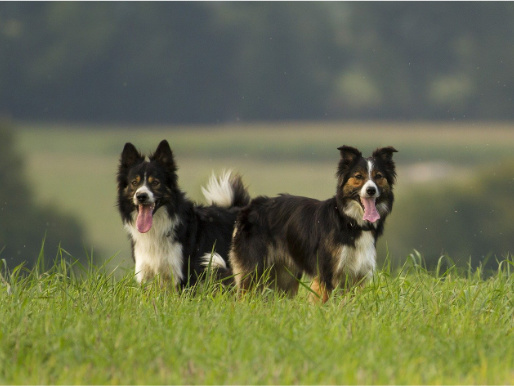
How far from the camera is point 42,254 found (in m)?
6.60

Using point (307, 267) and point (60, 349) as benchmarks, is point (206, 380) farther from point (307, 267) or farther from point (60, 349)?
point (307, 267)

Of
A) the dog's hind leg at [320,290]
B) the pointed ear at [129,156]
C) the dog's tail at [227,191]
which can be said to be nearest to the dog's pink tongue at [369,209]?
the dog's hind leg at [320,290]

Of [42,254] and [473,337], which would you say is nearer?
[473,337]

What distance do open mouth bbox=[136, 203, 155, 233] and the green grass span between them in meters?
0.61

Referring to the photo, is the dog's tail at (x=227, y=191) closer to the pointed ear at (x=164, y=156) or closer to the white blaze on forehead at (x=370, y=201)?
the pointed ear at (x=164, y=156)

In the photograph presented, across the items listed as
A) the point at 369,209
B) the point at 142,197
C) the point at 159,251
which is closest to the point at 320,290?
the point at 369,209

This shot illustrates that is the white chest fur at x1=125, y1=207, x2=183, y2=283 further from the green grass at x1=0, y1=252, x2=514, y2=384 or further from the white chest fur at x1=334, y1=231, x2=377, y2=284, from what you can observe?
the white chest fur at x1=334, y1=231, x2=377, y2=284

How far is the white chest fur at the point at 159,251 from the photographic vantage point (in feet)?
23.0

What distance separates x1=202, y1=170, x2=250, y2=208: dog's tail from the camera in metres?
7.90

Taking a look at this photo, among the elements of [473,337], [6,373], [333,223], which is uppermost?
[333,223]

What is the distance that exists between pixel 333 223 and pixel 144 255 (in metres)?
1.92

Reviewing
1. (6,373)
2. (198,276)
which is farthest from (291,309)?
(6,373)

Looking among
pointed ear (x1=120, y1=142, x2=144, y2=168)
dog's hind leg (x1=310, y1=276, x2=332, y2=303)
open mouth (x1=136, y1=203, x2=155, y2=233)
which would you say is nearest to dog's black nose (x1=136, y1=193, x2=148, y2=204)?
open mouth (x1=136, y1=203, x2=155, y2=233)

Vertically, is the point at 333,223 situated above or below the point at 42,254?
above
